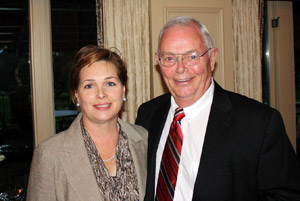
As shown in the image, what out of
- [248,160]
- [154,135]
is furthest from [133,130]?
[248,160]

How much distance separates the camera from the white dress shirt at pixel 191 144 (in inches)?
63.0

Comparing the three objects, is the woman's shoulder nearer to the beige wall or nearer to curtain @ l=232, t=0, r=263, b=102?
curtain @ l=232, t=0, r=263, b=102

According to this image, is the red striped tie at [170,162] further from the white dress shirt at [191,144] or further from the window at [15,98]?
the window at [15,98]

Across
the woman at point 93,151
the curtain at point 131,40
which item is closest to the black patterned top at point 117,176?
the woman at point 93,151

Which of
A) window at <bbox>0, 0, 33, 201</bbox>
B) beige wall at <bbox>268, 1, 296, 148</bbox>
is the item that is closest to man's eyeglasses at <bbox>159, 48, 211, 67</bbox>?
window at <bbox>0, 0, 33, 201</bbox>

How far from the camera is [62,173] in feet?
5.31

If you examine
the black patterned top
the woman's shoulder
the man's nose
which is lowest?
the black patterned top

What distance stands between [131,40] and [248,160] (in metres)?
2.05

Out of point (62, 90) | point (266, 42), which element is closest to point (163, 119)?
point (62, 90)

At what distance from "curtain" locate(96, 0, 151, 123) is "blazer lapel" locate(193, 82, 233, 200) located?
1585 millimetres

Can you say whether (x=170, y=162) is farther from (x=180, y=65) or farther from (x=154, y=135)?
(x=180, y=65)

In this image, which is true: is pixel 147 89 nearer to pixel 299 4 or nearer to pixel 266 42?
pixel 266 42

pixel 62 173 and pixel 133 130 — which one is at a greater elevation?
Answer: pixel 133 130

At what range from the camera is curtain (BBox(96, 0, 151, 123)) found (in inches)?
120
